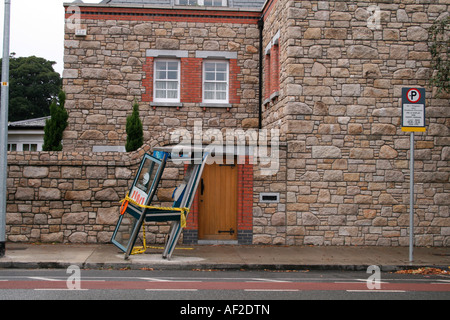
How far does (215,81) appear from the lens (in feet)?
61.0

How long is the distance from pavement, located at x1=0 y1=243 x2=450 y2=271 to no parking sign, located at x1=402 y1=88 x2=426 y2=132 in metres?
2.99

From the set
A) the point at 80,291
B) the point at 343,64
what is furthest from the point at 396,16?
the point at 80,291

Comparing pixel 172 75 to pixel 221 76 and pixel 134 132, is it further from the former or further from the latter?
pixel 134 132

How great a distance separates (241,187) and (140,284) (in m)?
5.70

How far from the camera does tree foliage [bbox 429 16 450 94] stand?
46.1 ft

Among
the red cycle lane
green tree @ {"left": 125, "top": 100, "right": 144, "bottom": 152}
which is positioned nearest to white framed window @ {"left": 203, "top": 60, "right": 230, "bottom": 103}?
green tree @ {"left": 125, "top": 100, "right": 144, "bottom": 152}

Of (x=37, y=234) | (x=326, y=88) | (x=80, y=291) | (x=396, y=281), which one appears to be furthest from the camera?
(x=326, y=88)

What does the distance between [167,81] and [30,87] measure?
36.7 m

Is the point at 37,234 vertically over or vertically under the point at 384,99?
under

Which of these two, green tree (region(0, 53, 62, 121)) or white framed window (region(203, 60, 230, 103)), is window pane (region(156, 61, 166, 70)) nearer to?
white framed window (region(203, 60, 230, 103))

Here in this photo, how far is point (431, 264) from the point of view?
1161 cm

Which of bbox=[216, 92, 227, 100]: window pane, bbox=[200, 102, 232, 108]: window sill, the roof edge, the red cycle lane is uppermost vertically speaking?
the roof edge

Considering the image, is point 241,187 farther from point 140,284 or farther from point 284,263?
point 140,284

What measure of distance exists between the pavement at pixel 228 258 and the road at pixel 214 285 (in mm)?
348
